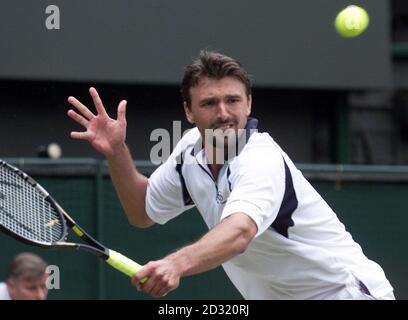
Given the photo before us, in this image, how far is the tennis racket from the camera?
14.9ft

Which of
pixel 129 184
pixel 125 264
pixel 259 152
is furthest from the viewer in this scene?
pixel 129 184

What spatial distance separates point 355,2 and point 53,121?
2.34m

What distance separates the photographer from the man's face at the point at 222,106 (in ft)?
15.1

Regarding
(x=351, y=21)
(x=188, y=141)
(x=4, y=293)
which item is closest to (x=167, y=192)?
(x=188, y=141)

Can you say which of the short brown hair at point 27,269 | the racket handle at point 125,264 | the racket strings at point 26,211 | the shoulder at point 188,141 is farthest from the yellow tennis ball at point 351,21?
the racket handle at point 125,264

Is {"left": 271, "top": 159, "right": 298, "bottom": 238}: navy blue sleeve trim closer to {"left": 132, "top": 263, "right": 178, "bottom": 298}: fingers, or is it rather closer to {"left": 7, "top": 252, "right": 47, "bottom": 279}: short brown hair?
{"left": 132, "top": 263, "right": 178, "bottom": 298}: fingers

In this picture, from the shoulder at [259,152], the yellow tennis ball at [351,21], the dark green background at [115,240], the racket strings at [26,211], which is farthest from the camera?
the yellow tennis ball at [351,21]

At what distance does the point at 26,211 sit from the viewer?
183 inches

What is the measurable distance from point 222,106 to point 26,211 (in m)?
0.86

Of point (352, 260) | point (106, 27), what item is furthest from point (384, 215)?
point (352, 260)

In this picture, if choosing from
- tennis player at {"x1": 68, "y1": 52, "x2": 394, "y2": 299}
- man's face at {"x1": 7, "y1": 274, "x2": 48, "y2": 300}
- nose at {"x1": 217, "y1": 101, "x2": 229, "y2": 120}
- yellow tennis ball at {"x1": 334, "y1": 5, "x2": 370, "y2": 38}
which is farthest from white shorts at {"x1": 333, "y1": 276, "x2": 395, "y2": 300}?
yellow tennis ball at {"x1": 334, "y1": 5, "x2": 370, "y2": 38}

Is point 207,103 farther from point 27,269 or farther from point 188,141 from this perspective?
point 27,269

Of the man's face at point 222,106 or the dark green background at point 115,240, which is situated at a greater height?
the man's face at point 222,106

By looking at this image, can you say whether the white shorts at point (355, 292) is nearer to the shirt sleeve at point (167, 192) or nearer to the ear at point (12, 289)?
the shirt sleeve at point (167, 192)
